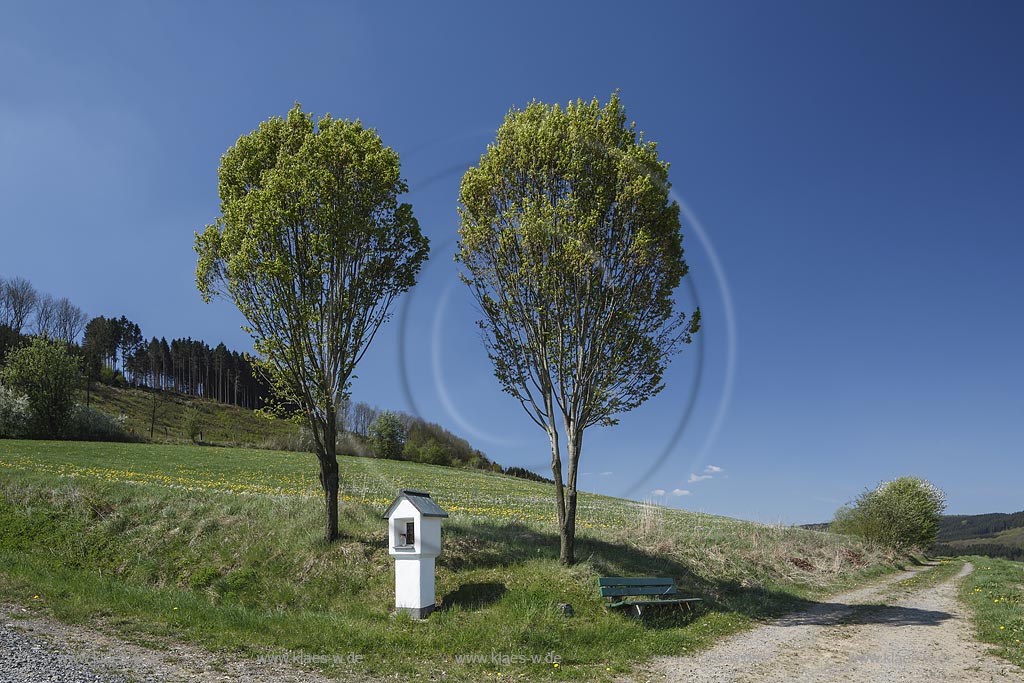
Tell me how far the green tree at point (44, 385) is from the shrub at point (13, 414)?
70cm

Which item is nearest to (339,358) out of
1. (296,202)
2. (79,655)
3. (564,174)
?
(296,202)

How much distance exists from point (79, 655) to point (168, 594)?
16.3 feet

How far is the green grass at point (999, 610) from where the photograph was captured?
1262cm

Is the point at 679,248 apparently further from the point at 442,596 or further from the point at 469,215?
the point at 442,596

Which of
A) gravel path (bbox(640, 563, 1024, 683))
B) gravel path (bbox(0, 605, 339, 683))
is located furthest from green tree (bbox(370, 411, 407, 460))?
gravel path (bbox(0, 605, 339, 683))

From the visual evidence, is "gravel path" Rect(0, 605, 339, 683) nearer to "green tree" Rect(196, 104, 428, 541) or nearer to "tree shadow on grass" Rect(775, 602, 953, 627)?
"green tree" Rect(196, 104, 428, 541)

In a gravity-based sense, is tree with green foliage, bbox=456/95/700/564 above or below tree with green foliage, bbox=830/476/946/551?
above

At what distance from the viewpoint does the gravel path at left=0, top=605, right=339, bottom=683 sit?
861 centimetres

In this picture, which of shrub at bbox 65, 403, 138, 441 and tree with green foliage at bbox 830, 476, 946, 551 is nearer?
tree with green foliage at bbox 830, 476, 946, 551

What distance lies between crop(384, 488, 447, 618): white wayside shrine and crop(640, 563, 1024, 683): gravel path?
5.16m

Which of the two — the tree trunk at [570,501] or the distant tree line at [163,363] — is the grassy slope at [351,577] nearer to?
the tree trunk at [570,501]

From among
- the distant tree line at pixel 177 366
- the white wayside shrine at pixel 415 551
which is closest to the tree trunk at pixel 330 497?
the white wayside shrine at pixel 415 551

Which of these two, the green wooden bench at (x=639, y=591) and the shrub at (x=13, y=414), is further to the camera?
the shrub at (x=13, y=414)

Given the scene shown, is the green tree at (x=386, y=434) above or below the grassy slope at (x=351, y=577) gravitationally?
above
